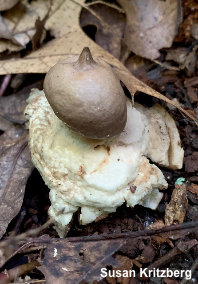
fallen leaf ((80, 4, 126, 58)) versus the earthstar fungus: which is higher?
fallen leaf ((80, 4, 126, 58))

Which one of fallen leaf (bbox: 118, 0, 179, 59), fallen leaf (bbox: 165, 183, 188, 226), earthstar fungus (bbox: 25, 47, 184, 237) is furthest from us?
fallen leaf (bbox: 118, 0, 179, 59)

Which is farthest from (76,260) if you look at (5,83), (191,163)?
Answer: (5,83)

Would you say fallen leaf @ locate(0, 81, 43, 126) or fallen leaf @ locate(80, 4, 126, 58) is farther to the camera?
fallen leaf @ locate(80, 4, 126, 58)

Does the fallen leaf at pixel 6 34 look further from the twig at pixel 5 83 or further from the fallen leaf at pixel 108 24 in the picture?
the fallen leaf at pixel 108 24

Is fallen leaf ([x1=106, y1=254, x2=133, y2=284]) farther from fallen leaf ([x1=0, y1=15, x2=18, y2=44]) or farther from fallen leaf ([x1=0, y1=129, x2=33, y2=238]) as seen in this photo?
fallen leaf ([x1=0, y1=15, x2=18, y2=44])

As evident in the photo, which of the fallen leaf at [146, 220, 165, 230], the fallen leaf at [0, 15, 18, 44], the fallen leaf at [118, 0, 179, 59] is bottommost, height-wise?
the fallen leaf at [146, 220, 165, 230]

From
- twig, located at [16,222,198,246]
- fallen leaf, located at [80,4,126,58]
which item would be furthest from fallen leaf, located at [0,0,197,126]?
twig, located at [16,222,198,246]

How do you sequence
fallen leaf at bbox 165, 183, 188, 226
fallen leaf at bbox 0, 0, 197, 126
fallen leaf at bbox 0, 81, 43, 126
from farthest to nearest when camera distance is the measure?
fallen leaf at bbox 0, 81, 43, 126, fallen leaf at bbox 0, 0, 197, 126, fallen leaf at bbox 165, 183, 188, 226
